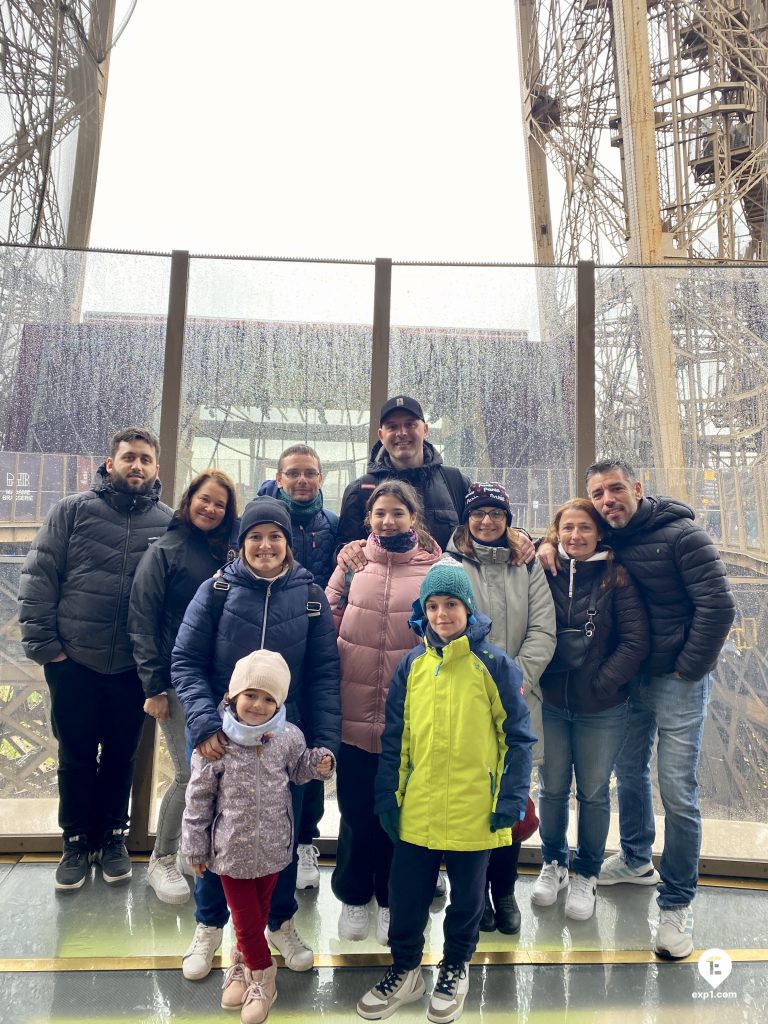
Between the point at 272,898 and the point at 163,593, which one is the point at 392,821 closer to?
the point at 272,898

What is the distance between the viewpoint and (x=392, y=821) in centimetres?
192

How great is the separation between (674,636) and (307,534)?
4.93 ft

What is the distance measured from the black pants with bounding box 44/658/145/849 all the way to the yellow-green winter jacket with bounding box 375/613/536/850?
1.22m

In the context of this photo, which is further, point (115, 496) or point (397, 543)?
point (115, 496)

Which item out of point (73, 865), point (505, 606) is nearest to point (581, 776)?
point (505, 606)

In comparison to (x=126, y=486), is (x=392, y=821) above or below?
below

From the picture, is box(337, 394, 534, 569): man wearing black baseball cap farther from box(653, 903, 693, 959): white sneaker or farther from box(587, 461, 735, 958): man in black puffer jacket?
box(653, 903, 693, 959): white sneaker

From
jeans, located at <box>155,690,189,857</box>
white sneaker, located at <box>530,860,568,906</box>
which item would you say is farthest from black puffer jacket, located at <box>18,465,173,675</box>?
white sneaker, located at <box>530,860,568,906</box>

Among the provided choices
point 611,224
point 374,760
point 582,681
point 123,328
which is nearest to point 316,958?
point 374,760

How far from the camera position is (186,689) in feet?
6.40

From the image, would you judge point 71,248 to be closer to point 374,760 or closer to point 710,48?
point 374,760

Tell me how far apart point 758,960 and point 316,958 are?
1608 millimetres

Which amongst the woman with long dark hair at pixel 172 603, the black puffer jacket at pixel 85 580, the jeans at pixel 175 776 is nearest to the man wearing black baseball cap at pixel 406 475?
the woman with long dark hair at pixel 172 603

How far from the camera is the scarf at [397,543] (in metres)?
2.21
